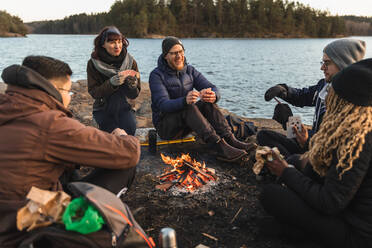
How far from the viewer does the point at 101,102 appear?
4887mm

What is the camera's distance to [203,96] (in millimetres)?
4438

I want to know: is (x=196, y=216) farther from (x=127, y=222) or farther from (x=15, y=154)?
(x=15, y=154)

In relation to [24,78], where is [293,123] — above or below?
below

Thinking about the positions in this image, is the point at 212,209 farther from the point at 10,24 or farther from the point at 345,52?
the point at 10,24

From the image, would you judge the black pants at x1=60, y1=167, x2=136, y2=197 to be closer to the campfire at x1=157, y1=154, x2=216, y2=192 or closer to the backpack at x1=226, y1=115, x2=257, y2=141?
the campfire at x1=157, y1=154, x2=216, y2=192

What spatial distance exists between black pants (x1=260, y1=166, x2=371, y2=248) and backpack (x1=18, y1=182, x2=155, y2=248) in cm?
120

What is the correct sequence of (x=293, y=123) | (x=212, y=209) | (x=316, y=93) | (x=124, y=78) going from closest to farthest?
(x=212, y=209) < (x=293, y=123) < (x=316, y=93) < (x=124, y=78)

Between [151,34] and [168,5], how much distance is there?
18100mm

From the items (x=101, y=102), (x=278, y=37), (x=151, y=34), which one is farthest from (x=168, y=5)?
(x=101, y=102)

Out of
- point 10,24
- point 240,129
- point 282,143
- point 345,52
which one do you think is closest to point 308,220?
point 282,143

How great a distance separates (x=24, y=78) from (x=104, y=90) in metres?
2.70

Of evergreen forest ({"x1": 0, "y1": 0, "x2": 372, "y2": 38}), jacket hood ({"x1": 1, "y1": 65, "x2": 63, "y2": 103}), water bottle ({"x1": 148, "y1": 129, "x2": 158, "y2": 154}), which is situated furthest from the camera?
evergreen forest ({"x1": 0, "y1": 0, "x2": 372, "y2": 38})

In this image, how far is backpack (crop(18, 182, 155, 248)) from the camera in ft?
6.10

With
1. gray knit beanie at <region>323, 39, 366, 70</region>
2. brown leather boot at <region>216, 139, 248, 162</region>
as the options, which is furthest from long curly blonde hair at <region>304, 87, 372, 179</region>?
brown leather boot at <region>216, 139, 248, 162</region>
